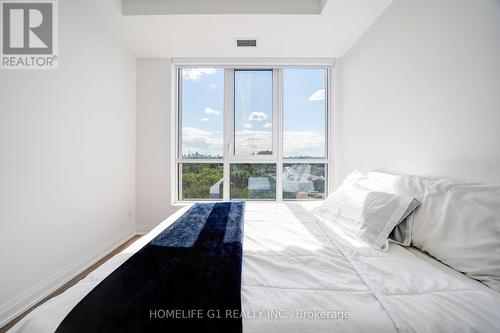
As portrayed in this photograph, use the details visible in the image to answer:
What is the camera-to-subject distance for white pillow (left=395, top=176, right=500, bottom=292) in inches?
31.8

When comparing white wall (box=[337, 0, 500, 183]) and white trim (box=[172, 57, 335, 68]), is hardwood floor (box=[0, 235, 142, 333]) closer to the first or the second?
white trim (box=[172, 57, 335, 68])

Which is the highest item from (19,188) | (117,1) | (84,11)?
(117,1)

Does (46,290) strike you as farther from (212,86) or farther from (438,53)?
(438,53)

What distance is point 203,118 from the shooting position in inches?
120

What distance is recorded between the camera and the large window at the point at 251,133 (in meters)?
3.03

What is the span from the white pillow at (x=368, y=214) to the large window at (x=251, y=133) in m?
1.52

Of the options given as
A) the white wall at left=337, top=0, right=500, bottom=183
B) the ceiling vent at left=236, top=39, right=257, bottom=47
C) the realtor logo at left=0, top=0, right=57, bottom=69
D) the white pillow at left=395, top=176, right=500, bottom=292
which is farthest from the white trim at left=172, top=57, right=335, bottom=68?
the white pillow at left=395, top=176, right=500, bottom=292

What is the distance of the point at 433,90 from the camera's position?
4.70 ft

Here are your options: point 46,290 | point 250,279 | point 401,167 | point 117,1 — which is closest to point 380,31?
point 401,167

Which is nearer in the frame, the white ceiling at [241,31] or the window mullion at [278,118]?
the white ceiling at [241,31]

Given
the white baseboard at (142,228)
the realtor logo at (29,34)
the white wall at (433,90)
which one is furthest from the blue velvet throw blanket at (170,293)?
the white baseboard at (142,228)

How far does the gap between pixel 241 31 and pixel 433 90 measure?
1926 mm

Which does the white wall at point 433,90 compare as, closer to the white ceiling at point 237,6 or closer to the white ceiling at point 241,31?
the white ceiling at point 241,31

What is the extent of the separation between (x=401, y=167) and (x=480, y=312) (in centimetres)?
131
